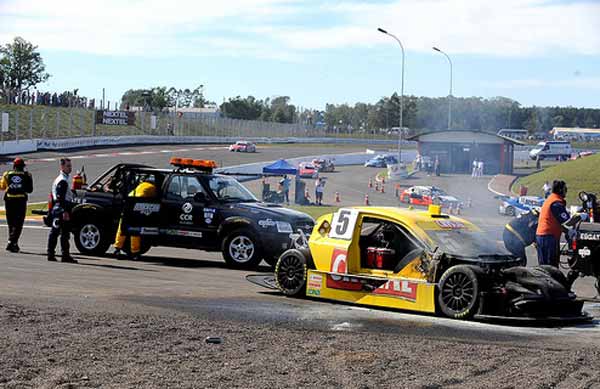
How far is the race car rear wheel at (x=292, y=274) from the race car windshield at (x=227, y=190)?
13.5ft

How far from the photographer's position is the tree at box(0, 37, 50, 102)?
93.8 m

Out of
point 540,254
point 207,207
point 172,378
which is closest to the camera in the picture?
point 172,378

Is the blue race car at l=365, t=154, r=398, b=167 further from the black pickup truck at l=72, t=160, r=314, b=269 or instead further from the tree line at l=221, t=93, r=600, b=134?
the black pickup truck at l=72, t=160, r=314, b=269

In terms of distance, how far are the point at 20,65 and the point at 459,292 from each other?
91174 mm

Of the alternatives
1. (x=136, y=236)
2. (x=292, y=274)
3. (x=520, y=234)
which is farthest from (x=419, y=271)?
(x=136, y=236)

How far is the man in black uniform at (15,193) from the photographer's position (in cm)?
1694

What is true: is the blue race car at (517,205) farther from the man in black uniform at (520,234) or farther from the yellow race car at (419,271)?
the yellow race car at (419,271)

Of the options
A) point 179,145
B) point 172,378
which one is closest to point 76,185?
point 172,378

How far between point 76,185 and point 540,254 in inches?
357

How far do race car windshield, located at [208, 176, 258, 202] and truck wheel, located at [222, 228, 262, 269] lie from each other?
0.91 meters

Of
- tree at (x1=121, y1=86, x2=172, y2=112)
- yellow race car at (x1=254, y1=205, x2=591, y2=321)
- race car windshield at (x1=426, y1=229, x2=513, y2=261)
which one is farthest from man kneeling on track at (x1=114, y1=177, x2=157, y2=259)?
tree at (x1=121, y1=86, x2=172, y2=112)

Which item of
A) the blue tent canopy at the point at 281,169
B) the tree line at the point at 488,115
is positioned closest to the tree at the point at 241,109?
the tree line at the point at 488,115

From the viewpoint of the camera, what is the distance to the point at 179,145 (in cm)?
8200

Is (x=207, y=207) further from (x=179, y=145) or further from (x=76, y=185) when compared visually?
(x=179, y=145)
